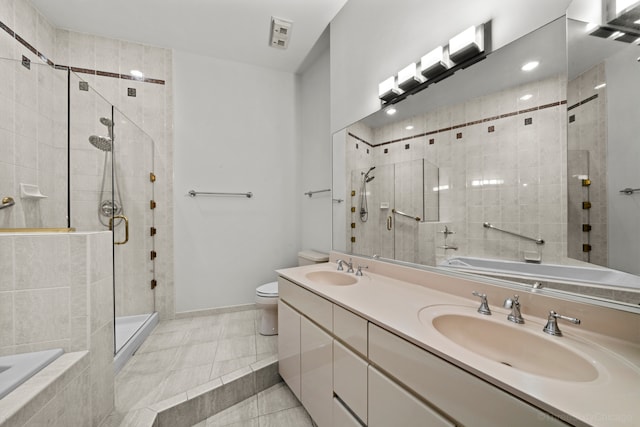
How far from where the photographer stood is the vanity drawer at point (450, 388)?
522 mm

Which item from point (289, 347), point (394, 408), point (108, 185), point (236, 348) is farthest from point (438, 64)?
point (108, 185)

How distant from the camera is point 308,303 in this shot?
1.31 meters

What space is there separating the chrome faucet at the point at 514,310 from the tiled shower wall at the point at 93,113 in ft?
7.44

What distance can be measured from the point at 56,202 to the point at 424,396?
1.92 meters

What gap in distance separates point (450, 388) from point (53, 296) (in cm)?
152

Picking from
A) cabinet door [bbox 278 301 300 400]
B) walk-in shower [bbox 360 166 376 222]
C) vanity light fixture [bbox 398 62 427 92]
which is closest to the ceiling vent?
vanity light fixture [bbox 398 62 427 92]

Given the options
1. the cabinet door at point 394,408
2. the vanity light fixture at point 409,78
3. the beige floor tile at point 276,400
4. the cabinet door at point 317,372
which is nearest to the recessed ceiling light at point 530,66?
the vanity light fixture at point 409,78

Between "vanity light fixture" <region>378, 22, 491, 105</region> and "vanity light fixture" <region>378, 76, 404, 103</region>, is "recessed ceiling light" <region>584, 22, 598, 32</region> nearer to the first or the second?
"vanity light fixture" <region>378, 22, 491, 105</region>

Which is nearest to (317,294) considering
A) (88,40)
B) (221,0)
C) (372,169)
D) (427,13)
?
(372,169)

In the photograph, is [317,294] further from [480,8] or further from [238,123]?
[238,123]

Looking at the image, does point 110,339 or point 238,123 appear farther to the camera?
point 238,123

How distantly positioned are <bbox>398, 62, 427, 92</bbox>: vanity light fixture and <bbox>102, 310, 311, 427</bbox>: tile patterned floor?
2.01 metres

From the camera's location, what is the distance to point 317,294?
4.03 ft

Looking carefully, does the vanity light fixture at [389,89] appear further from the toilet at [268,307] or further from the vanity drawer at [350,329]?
the toilet at [268,307]
